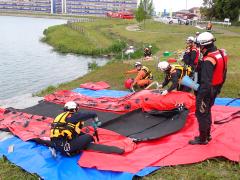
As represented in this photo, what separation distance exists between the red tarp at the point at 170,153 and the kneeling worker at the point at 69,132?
0.29m

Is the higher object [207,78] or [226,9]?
[226,9]

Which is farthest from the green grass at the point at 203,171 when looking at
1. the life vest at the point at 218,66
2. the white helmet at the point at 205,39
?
the white helmet at the point at 205,39

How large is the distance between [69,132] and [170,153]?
2.20 meters

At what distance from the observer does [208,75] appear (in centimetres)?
696

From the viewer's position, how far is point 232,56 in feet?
69.3

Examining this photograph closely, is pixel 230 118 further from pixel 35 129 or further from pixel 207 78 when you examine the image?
pixel 35 129

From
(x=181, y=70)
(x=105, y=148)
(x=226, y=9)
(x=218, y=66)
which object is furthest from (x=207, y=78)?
(x=226, y=9)

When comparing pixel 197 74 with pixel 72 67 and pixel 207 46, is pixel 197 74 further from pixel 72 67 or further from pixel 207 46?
pixel 72 67

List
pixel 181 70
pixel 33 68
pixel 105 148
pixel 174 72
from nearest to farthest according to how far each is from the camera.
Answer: pixel 105 148 < pixel 174 72 < pixel 181 70 < pixel 33 68

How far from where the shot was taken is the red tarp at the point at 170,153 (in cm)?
713

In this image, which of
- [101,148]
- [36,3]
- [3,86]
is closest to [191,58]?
[101,148]

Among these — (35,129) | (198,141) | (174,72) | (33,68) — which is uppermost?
(174,72)

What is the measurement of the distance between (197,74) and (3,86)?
16.5m

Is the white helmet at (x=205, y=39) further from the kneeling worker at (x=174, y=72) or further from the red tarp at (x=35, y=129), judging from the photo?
the kneeling worker at (x=174, y=72)
